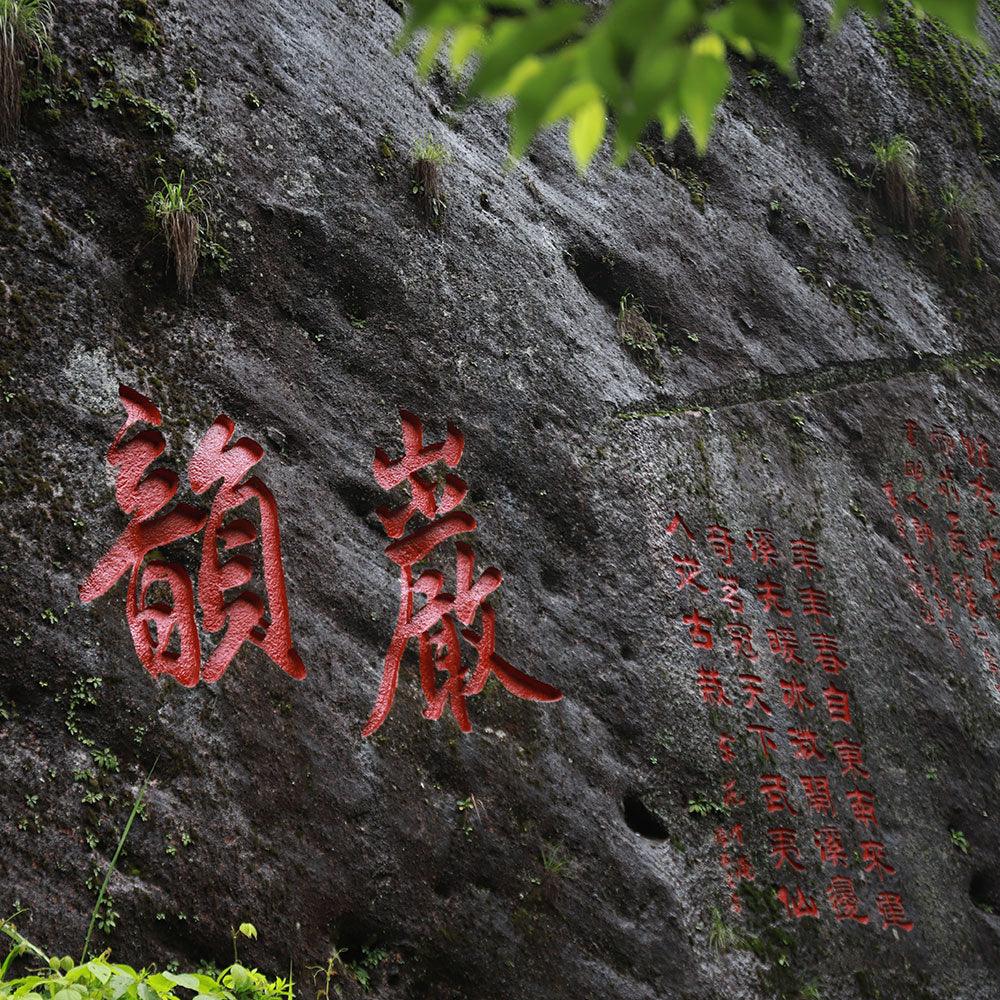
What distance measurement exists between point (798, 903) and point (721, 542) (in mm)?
1789

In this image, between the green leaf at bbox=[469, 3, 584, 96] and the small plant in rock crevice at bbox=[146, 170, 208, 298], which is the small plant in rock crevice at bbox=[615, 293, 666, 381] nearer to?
the small plant in rock crevice at bbox=[146, 170, 208, 298]

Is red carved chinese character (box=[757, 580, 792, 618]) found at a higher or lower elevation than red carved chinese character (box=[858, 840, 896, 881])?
higher

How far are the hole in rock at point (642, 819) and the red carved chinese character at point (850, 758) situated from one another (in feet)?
4.26

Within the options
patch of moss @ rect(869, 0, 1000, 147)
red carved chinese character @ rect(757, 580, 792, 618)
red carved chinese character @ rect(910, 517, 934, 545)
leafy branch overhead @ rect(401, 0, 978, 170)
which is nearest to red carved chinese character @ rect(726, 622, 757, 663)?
red carved chinese character @ rect(757, 580, 792, 618)

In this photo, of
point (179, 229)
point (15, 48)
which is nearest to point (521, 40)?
point (179, 229)

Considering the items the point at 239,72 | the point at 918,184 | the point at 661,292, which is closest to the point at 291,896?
the point at 239,72

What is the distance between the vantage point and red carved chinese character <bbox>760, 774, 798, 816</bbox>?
468cm

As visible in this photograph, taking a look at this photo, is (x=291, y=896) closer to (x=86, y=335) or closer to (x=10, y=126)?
(x=86, y=335)

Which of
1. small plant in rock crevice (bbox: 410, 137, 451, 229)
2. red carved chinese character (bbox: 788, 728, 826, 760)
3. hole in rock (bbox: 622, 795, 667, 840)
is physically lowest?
hole in rock (bbox: 622, 795, 667, 840)

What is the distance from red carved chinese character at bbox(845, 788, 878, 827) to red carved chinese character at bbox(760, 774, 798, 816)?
452mm

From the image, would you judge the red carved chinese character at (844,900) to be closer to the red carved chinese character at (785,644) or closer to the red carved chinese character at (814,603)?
the red carved chinese character at (785,644)

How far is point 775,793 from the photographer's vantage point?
4719mm

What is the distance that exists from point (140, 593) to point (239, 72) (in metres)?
2.65

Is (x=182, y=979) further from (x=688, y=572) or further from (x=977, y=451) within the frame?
(x=977, y=451)
